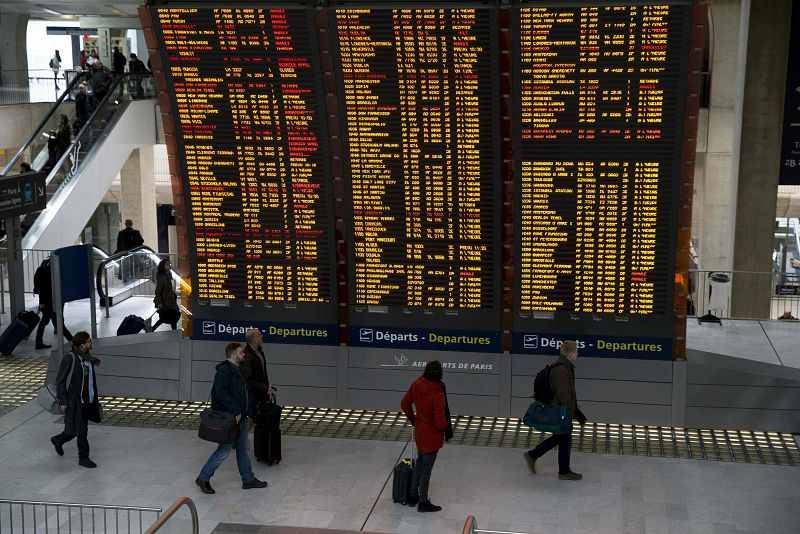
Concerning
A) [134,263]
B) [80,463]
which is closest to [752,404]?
[80,463]

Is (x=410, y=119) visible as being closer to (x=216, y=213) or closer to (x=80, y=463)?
(x=216, y=213)

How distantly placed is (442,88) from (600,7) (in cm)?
180

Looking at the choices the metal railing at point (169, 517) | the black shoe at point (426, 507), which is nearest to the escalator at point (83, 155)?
the black shoe at point (426, 507)

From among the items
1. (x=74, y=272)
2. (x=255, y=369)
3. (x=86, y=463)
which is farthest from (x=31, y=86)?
(x=255, y=369)

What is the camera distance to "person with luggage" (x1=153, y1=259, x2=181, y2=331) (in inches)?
595

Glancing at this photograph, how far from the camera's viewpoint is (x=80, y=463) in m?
10.7

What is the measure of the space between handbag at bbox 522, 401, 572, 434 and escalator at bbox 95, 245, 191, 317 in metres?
9.11

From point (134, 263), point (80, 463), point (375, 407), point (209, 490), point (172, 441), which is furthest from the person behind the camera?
point (134, 263)

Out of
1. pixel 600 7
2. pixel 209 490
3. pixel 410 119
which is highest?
pixel 600 7

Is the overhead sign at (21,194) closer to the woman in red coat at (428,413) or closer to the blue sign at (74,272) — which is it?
the blue sign at (74,272)

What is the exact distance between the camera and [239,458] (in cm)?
995

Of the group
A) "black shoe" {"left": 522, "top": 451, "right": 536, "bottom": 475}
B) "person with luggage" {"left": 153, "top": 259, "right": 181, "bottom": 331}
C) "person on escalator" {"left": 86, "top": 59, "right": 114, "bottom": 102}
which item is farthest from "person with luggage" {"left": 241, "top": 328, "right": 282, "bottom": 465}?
"person on escalator" {"left": 86, "top": 59, "right": 114, "bottom": 102}

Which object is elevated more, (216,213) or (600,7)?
(600,7)

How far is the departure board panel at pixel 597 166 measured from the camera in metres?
10.6
